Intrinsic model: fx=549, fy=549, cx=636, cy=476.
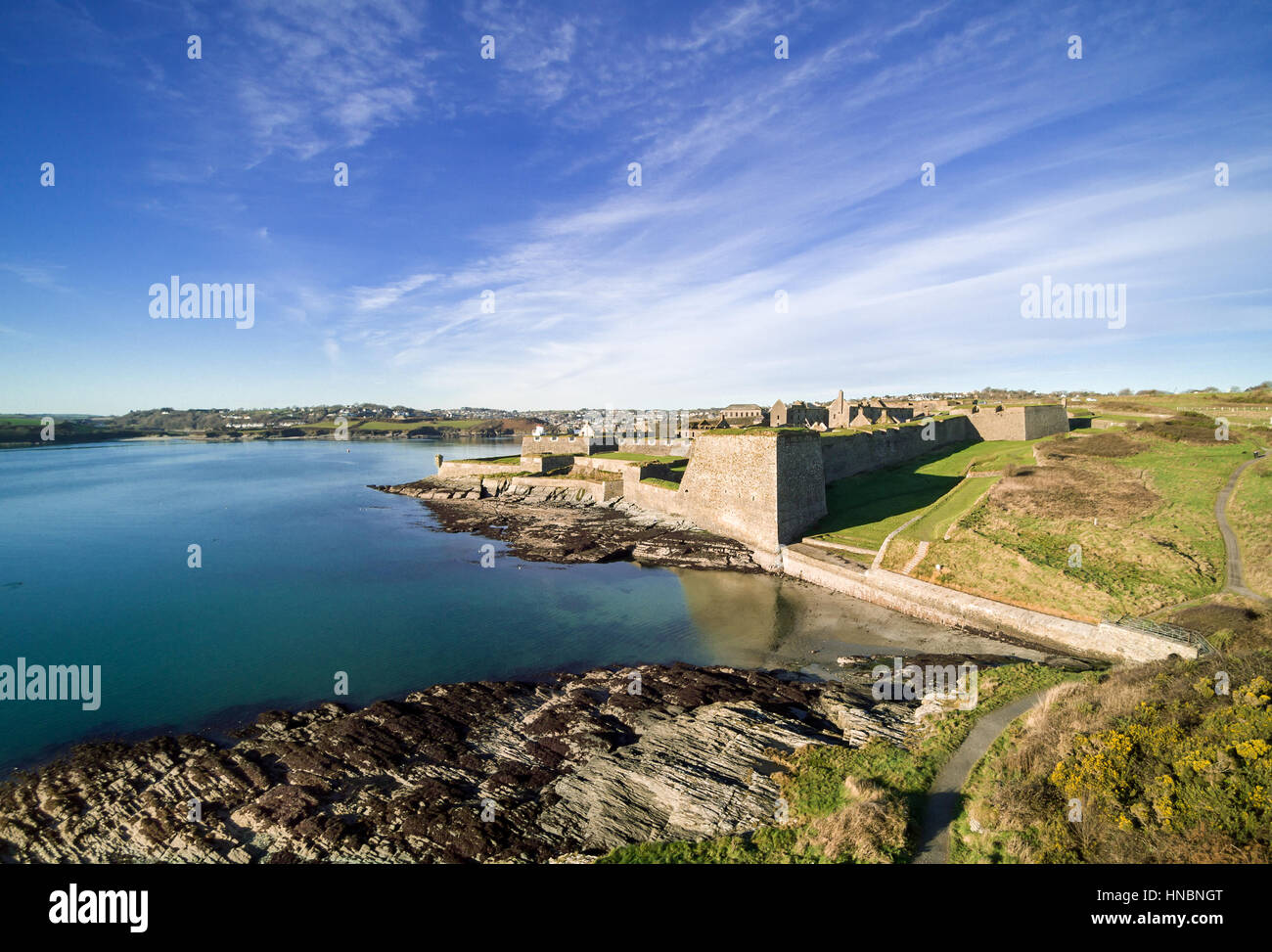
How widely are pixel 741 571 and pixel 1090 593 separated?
44.0ft

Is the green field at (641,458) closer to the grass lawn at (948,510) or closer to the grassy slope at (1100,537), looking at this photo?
the grass lawn at (948,510)

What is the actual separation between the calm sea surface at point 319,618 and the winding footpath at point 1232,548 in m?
6.66

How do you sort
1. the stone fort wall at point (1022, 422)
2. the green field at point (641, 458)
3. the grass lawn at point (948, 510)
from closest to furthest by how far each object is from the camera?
the grass lawn at point (948, 510)
the stone fort wall at point (1022, 422)
the green field at point (641, 458)

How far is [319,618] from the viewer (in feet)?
67.7

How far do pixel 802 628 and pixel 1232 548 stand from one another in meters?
12.8

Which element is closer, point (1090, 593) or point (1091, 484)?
point (1090, 593)

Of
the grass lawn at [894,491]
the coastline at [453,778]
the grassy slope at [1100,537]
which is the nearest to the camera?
the coastline at [453,778]

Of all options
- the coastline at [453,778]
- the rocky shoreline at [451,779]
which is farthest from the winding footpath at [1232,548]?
the rocky shoreline at [451,779]

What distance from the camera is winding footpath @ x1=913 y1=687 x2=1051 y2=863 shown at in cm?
703

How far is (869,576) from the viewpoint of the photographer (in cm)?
2105

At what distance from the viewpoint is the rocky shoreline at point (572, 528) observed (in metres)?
29.2

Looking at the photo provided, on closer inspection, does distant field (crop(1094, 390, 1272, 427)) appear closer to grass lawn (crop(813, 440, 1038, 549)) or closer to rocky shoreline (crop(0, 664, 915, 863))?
grass lawn (crop(813, 440, 1038, 549))
